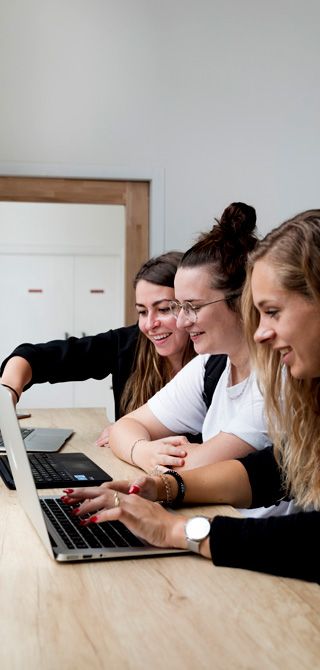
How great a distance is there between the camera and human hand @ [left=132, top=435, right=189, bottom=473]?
1.95 metres

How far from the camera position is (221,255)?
7.14ft

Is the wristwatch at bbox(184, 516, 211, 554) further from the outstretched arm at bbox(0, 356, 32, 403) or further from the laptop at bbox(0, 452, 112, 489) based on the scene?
the outstretched arm at bbox(0, 356, 32, 403)

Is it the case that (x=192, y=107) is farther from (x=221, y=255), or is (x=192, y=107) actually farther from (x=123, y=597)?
(x=123, y=597)

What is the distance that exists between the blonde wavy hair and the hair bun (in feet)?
1.57

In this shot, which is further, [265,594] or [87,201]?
[87,201]

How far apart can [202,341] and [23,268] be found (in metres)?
2.73

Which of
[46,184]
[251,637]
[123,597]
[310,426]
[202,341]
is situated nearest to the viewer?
[251,637]

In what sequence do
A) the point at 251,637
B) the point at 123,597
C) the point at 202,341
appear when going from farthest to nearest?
the point at 202,341 < the point at 123,597 < the point at 251,637

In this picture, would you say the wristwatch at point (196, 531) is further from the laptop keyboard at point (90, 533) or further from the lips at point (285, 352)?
the lips at point (285, 352)

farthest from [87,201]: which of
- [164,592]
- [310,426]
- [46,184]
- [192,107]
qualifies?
[164,592]

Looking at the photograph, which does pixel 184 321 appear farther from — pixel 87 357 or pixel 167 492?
pixel 87 357

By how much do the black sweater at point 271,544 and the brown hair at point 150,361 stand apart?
1.46 m

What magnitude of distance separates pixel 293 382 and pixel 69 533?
53 cm

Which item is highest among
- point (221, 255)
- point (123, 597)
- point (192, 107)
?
point (192, 107)
